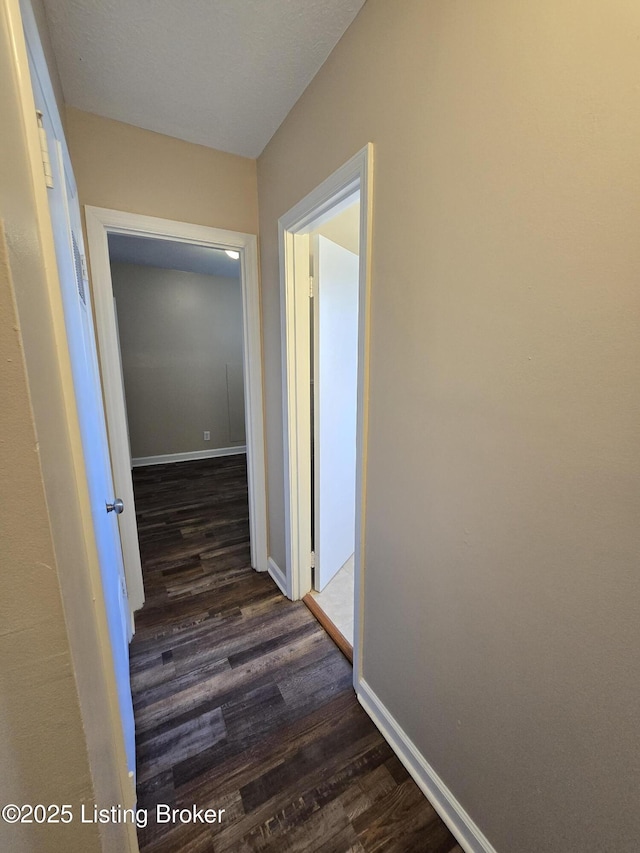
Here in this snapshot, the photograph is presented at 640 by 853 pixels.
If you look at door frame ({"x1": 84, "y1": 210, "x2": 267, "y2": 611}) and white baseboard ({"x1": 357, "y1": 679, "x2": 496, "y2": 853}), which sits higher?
door frame ({"x1": 84, "y1": 210, "x2": 267, "y2": 611})

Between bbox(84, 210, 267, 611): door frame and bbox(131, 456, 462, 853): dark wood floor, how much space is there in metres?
0.33

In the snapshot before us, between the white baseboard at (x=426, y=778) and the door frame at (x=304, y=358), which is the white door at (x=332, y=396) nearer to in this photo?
the door frame at (x=304, y=358)

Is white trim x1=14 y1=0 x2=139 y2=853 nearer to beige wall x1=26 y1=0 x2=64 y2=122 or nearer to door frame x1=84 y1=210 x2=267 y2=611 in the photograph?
beige wall x1=26 y1=0 x2=64 y2=122

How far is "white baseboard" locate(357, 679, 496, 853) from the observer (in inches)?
37.4

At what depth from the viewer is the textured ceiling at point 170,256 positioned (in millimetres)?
3354

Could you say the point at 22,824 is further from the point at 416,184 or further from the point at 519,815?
the point at 416,184

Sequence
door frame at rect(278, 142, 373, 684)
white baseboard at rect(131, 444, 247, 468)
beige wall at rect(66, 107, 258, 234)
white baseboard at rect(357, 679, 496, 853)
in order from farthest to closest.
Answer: white baseboard at rect(131, 444, 247, 468) < beige wall at rect(66, 107, 258, 234) < door frame at rect(278, 142, 373, 684) < white baseboard at rect(357, 679, 496, 853)

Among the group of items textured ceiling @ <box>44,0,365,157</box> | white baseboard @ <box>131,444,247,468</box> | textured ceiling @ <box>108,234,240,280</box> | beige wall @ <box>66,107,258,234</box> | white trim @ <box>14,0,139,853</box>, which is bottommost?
white baseboard @ <box>131,444,247,468</box>

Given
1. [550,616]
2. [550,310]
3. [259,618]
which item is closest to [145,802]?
[259,618]

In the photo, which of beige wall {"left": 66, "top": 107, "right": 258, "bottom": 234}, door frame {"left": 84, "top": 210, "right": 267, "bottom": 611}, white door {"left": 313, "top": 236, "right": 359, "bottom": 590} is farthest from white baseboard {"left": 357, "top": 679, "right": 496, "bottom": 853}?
beige wall {"left": 66, "top": 107, "right": 258, "bottom": 234}

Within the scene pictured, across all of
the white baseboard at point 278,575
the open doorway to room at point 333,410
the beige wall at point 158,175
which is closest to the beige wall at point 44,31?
the beige wall at point 158,175

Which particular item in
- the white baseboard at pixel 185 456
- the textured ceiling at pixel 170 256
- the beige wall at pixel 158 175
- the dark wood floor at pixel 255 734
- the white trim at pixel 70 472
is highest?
the textured ceiling at pixel 170 256

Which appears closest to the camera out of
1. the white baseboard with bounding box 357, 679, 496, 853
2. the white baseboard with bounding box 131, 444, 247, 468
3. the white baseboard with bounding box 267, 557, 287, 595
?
Answer: the white baseboard with bounding box 357, 679, 496, 853

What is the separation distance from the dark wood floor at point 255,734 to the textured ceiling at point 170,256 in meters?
2.95
